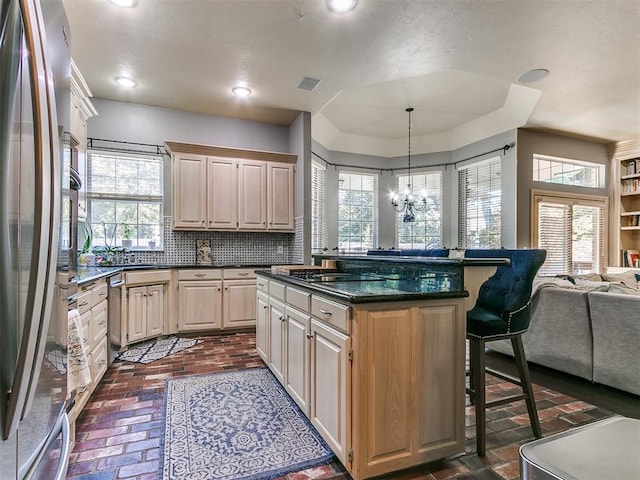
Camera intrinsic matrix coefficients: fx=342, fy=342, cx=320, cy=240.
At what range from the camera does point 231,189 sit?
4.74 metres

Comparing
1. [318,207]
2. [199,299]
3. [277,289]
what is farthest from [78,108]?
[318,207]

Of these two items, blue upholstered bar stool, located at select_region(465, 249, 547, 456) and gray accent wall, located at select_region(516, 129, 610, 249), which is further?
gray accent wall, located at select_region(516, 129, 610, 249)

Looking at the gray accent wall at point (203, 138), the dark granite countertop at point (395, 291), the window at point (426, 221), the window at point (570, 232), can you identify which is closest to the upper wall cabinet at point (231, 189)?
the gray accent wall at point (203, 138)

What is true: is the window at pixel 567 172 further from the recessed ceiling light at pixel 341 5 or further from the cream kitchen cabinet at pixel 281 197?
the recessed ceiling light at pixel 341 5

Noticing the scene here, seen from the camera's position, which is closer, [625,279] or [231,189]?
[625,279]

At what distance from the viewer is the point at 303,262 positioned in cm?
484

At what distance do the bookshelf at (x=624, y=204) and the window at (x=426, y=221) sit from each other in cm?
310

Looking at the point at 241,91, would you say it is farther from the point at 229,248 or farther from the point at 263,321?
the point at 263,321

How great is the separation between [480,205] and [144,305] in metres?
5.58

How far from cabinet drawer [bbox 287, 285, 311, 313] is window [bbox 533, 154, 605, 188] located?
5.16m

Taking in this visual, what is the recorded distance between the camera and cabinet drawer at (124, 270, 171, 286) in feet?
12.4

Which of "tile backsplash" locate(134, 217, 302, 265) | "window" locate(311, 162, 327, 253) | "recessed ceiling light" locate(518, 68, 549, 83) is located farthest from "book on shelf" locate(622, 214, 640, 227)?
"tile backsplash" locate(134, 217, 302, 265)

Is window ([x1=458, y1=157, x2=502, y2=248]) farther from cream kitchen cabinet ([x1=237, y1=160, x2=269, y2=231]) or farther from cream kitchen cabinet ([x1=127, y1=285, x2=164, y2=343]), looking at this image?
cream kitchen cabinet ([x1=127, y1=285, x2=164, y2=343])

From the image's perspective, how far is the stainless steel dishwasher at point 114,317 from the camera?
3141mm
